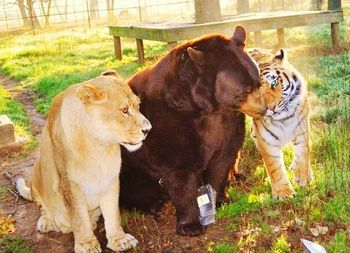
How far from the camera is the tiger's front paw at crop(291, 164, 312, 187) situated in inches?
182

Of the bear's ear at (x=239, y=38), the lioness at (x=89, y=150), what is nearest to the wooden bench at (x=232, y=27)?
the lioness at (x=89, y=150)

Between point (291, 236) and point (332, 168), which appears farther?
point (332, 168)

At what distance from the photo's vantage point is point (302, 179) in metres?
4.65

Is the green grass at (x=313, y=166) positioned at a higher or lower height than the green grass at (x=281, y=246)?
higher

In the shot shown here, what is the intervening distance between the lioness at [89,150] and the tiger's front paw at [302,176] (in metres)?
1.56

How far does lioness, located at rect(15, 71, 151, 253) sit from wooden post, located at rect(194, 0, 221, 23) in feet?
27.6

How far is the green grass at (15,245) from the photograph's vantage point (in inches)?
169

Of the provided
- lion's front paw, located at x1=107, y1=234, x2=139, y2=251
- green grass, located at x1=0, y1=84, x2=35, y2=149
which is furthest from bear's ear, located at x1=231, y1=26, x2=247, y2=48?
green grass, located at x1=0, y1=84, x2=35, y2=149

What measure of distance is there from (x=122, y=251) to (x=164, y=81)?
133 cm

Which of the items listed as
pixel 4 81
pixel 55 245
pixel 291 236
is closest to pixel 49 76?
pixel 4 81

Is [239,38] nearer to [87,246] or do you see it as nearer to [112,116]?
[112,116]

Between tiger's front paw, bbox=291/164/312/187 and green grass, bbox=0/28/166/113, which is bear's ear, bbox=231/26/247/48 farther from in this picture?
green grass, bbox=0/28/166/113

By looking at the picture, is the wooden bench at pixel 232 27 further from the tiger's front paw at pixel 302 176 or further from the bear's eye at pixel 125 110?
the bear's eye at pixel 125 110

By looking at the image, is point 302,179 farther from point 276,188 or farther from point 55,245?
point 55,245
